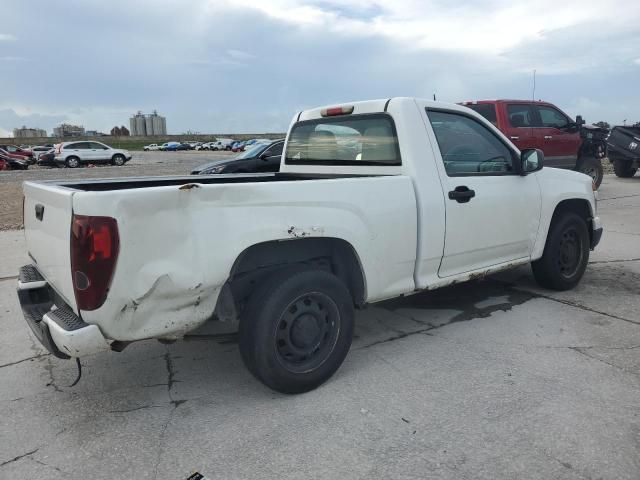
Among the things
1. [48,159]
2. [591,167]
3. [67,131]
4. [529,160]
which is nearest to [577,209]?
[529,160]

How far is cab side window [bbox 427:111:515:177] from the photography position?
394 cm

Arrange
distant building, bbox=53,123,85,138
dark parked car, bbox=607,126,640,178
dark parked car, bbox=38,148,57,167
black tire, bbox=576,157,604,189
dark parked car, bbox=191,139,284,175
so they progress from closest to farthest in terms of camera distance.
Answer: dark parked car, bbox=191,139,284,175 → black tire, bbox=576,157,604,189 → dark parked car, bbox=607,126,640,178 → dark parked car, bbox=38,148,57,167 → distant building, bbox=53,123,85,138

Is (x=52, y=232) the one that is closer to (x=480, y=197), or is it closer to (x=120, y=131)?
(x=480, y=197)

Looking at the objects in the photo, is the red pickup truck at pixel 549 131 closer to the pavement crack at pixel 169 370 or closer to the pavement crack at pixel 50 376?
the pavement crack at pixel 169 370

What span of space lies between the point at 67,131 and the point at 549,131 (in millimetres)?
145513

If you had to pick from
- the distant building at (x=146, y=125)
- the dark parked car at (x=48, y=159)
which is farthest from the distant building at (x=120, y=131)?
the dark parked car at (x=48, y=159)

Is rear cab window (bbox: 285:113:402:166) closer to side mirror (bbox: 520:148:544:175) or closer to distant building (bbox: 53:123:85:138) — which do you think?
side mirror (bbox: 520:148:544:175)

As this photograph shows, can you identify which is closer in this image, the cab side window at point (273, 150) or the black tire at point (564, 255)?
the black tire at point (564, 255)

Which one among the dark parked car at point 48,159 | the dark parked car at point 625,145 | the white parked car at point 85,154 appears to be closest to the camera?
the dark parked car at point 625,145

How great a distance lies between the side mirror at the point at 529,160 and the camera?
173 inches

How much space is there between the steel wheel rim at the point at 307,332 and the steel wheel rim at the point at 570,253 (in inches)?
111

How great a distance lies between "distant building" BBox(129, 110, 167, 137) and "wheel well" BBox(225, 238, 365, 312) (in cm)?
15211

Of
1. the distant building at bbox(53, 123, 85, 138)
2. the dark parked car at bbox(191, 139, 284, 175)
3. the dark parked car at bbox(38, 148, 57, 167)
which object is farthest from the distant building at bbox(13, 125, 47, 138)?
the dark parked car at bbox(191, 139, 284, 175)

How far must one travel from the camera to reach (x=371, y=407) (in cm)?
303
